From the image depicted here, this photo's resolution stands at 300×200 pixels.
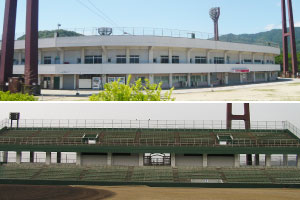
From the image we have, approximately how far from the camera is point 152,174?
78.4 ft

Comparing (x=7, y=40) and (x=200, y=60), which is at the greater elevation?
(x=200, y=60)

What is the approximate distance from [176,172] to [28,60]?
608 inches

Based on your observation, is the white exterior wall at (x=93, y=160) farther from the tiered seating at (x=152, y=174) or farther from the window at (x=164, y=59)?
Result: the window at (x=164, y=59)

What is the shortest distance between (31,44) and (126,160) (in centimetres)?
1314

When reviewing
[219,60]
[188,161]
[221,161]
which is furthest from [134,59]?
[219,60]

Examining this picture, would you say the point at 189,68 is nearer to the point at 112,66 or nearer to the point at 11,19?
the point at 112,66

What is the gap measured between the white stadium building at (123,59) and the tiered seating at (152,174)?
26.2 feet

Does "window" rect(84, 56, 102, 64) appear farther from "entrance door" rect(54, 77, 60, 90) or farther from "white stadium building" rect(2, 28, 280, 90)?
"entrance door" rect(54, 77, 60, 90)

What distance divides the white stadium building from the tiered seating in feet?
26.2

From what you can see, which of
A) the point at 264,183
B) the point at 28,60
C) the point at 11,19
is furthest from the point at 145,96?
the point at 264,183

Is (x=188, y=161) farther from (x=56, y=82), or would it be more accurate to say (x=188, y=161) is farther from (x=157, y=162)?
(x=56, y=82)

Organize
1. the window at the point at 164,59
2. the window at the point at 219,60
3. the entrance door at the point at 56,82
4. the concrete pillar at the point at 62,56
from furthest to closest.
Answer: the window at the point at 219,60, the window at the point at 164,59, the entrance door at the point at 56,82, the concrete pillar at the point at 62,56

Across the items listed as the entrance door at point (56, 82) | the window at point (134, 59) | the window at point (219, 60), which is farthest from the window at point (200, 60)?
the entrance door at point (56, 82)

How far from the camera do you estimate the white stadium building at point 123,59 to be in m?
19.0
